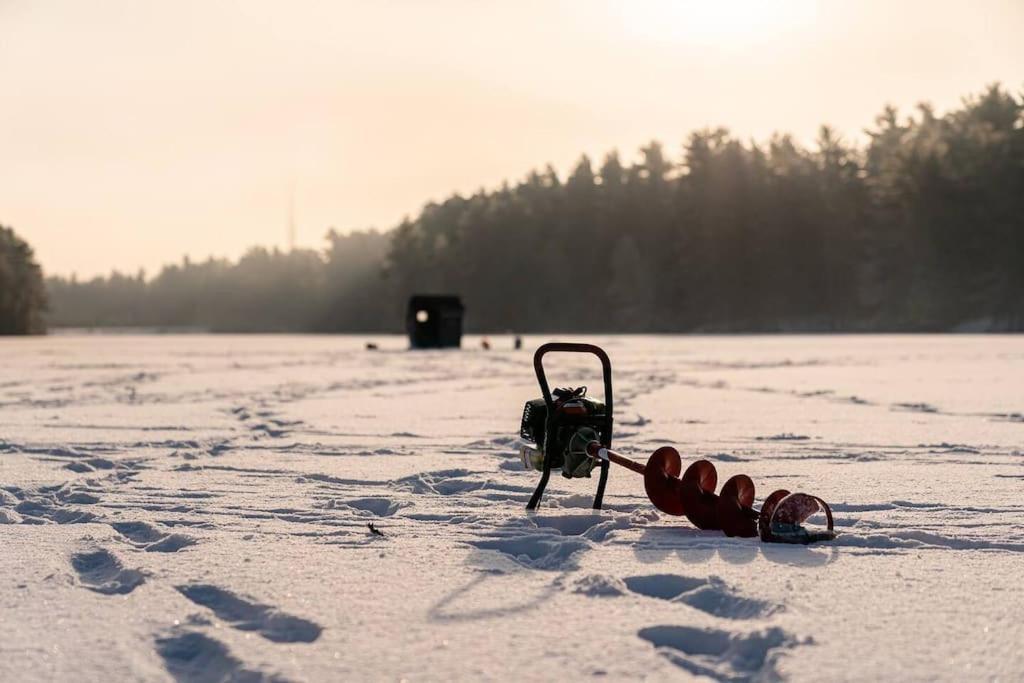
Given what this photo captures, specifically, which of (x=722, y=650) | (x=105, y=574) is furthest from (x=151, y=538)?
(x=722, y=650)

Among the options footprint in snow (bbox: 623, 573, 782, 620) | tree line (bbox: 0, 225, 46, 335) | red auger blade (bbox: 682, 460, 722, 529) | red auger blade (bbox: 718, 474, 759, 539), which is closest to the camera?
footprint in snow (bbox: 623, 573, 782, 620)

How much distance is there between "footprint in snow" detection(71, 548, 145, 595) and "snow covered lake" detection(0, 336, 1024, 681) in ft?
0.06

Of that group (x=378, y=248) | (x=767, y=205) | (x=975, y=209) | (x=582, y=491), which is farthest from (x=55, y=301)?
(x=582, y=491)

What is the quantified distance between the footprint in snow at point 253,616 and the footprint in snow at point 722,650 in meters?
0.94

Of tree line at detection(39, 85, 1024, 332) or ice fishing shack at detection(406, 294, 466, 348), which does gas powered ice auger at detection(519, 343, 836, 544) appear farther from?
tree line at detection(39, 85, 1024, 332)

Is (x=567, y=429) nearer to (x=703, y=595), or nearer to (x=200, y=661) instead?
(x=703, y=595)

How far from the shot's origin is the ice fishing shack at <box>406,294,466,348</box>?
33.4 metres

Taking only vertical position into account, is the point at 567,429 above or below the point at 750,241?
below

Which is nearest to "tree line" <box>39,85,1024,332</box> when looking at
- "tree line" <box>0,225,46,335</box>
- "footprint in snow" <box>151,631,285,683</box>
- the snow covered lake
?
"tree line" <box>0,225,46,335</box>

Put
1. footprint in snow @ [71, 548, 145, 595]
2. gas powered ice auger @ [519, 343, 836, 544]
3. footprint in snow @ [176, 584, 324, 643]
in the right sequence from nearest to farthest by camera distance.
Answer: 1. footprint in snow @ [176, 584, 324, 643]
2. footprint in snow @ [71, 548, 145, 595]
3. gas powered ice auger @ [519, 343, 836, 544]

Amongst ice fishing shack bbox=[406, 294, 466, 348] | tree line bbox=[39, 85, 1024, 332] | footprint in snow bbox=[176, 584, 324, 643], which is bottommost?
footprint in snow bbox=[176, 584, 324, 643]

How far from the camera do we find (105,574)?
351 centimetres

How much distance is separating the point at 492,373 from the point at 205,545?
14429mm

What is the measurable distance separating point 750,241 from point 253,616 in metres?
74.9
